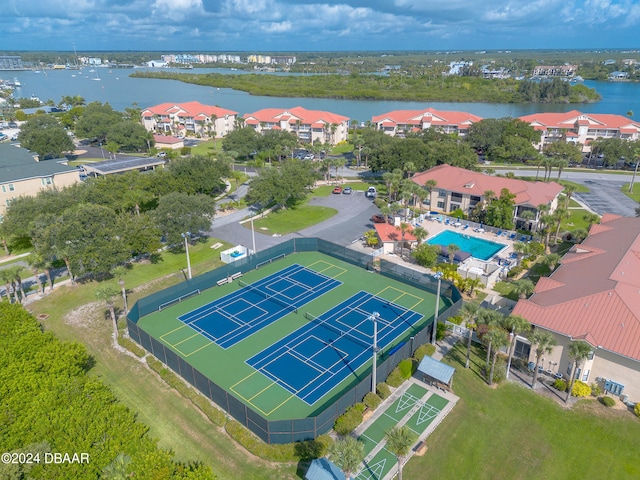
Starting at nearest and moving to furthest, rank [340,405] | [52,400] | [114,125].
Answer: [52,400] < [340,405] < [114,125]

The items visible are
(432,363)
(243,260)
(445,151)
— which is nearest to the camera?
(432,363)

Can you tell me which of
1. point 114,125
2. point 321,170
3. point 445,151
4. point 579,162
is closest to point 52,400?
point 321,170

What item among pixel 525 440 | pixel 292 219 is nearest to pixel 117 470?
pixel 525 440

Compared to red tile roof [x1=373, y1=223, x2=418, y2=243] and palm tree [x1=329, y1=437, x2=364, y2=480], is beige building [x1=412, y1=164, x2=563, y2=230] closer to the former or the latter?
red tile roof [x1=373, y1=223, x2=418, y2=243]

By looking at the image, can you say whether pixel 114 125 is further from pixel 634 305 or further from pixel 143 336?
pixel 634 305

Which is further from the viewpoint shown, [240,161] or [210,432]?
[240,161]

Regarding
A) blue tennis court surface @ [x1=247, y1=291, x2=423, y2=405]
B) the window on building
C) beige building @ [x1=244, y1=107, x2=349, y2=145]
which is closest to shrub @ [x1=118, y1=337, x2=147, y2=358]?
blue tennis court surface @ [x1=247, y1=291, x2=423, y2=405]
